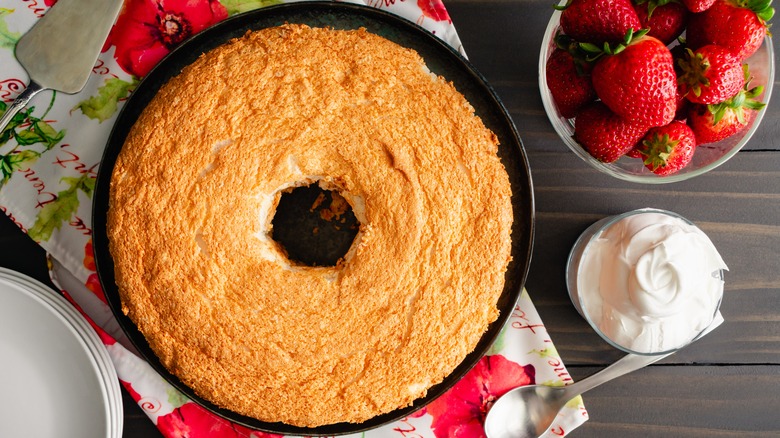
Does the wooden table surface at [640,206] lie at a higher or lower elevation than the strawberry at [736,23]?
lower

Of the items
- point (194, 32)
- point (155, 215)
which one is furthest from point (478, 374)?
point (194, 32)

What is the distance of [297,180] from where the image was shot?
1754mm

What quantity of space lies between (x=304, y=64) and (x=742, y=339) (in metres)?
1.73

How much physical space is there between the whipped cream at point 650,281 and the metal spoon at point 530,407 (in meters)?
0.15

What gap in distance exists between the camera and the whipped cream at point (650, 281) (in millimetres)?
1825

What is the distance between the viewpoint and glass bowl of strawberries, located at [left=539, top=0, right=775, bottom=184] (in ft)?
A: 5.11

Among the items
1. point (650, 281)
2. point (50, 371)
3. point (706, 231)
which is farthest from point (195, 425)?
point (706, 231)

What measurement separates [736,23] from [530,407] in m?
1.26

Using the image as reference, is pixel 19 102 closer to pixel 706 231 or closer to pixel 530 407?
pixel 530 407

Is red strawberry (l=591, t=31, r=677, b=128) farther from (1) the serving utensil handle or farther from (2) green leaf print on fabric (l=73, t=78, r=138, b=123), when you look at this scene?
(1) the serving utensil handle

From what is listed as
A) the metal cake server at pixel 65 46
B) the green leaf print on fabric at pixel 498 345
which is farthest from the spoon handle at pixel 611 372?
the metal cake server at pixel 65 46

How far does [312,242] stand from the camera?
6.31ft

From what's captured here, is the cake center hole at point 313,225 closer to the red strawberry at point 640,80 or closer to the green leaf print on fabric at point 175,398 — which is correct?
the green leaf print on fabric at point 175,398

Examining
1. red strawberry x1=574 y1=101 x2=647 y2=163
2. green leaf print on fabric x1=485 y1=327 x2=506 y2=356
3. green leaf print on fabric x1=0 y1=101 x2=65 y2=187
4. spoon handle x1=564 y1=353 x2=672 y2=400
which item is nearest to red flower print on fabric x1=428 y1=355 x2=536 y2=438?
green leaf print on fabric x1=485 y1=327 x2=506 y2=356
